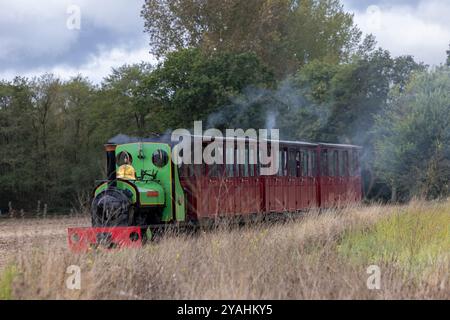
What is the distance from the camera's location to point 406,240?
10.5 m

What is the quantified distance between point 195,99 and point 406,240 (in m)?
24.0

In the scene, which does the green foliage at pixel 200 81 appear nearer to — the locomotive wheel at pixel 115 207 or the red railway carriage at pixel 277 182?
the red railway carriage at pixel 277 182

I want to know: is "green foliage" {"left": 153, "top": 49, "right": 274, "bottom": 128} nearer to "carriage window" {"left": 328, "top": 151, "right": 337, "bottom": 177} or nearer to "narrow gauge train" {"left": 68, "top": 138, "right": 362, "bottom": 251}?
"carriage window" {"left": 328, "top": 151, "right": 337, "bottom": 177}

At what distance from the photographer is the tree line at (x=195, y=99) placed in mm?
33688

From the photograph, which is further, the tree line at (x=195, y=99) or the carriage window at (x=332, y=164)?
the tree line at (x=195, y=99)

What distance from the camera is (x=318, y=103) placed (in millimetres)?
36781

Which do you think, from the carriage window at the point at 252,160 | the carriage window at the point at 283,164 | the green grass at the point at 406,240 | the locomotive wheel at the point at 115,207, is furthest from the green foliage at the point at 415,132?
the locomotive wheel at the point at 115,207

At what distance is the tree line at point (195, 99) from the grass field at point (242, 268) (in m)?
17.9

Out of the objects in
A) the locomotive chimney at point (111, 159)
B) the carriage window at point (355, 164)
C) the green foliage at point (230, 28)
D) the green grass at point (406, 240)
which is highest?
the green foliage at point (230, 28)

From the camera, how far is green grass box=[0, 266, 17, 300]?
656 centimetres

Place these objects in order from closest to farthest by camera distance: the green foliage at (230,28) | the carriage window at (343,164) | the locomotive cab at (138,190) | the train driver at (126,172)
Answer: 1. the locomotive cab at (138,190)
2. the train driver at (126,172)
3. the carriage window at (343,164)
4. the green foliage at (230,28)

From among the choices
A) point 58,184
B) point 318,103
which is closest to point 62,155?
point 58,184

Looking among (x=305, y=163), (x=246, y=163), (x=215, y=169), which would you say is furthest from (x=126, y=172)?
(x=305, y=163)

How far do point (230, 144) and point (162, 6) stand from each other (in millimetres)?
29510
